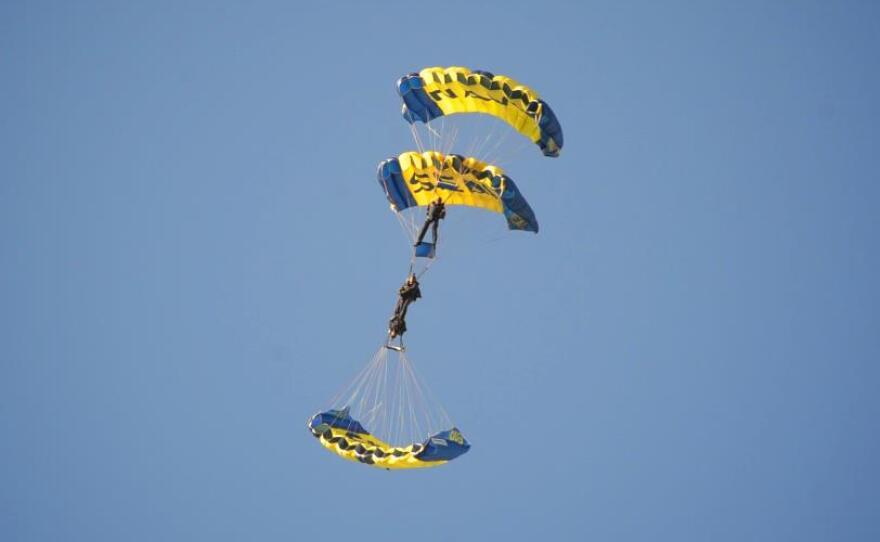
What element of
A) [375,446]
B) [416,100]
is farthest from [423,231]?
[375,446]

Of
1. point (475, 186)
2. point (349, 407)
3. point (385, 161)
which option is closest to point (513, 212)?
point (475, 186)

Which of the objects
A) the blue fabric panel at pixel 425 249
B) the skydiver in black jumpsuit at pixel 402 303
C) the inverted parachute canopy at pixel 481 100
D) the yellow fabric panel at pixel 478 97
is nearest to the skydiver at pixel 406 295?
the skydiver in black jumpsuit at pixel 402 303

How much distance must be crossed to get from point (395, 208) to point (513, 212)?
283 centimetres

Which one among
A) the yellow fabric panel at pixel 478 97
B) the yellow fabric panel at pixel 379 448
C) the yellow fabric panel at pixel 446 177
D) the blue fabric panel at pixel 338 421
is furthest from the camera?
the yellow fabric panel at pixel 446 177

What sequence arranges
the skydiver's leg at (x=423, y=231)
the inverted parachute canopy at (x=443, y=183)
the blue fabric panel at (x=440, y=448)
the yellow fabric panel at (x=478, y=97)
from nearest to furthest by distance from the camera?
1. the blue fabric panel at (x=440, y=448)
2. the yellow fabric panel at (x=478, y=97)
3. the inverted parachute canopy at (x=443, y=183)
4. the skydiver's leg at (x=423, y=231)

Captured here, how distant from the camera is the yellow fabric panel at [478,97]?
104ft

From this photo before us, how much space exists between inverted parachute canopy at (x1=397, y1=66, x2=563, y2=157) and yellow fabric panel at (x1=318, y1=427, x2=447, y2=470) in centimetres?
738

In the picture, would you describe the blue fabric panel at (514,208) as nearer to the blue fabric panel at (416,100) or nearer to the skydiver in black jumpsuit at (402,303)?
the blue fabric panel at (416,100)

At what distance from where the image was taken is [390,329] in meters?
31.7

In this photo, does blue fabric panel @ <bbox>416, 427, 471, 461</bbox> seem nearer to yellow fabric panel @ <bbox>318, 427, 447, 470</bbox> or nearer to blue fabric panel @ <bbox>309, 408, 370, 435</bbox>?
yellow fabric panel @ <bbox>318, 427, 447, 470</bbox>

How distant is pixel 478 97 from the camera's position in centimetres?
3194

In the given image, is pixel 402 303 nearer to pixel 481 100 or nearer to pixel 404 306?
pixel 404 306

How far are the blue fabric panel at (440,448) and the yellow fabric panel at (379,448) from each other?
0.26m

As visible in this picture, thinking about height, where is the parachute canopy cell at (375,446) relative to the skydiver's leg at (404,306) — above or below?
below
